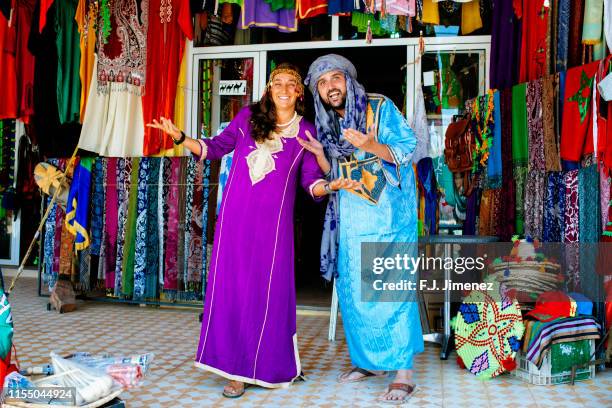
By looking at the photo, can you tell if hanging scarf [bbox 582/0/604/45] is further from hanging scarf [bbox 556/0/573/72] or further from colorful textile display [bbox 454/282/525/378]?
colorful textile display [bbox 454/282/525/378]

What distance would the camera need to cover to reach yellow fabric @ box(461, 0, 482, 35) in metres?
4.94

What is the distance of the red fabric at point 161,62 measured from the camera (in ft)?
17.4

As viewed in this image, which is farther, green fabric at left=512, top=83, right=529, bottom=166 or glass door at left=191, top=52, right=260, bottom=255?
glass door at left=191, top=52, right=260, bottom=255

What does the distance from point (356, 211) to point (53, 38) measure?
4082 mm

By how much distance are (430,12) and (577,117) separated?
1825mm

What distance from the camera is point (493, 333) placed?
3143 mm

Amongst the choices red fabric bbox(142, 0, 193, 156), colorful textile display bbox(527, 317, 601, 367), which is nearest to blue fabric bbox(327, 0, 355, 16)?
red fabric bbox(142, 0, 193, 156)

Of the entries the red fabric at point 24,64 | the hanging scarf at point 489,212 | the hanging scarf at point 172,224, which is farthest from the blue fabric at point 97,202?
the hanging scarf at point 489,212

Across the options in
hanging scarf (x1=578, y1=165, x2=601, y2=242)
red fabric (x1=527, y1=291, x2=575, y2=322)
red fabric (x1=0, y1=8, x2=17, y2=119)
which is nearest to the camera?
red fabric (x1=527, y1=291, x2=575, y2=322)

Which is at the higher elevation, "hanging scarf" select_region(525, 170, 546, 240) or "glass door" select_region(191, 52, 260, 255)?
"glass door" select_region(191, 52, 260, 255)

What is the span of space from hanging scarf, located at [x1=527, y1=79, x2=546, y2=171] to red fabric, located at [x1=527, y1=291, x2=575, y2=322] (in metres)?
0.98

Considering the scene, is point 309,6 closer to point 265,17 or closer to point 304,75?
point 265,17

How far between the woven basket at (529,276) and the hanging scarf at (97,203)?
3.04m

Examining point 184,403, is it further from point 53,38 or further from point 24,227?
point 24,227
